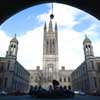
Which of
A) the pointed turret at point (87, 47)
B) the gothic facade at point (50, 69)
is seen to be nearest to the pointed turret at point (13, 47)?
the gothic facade at point (50, 69)

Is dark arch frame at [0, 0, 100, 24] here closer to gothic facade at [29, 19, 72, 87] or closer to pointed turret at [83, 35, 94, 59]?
pointed turret at [83, 35, 94, 59]

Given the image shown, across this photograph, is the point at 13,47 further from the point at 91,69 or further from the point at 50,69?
the point at 91,69

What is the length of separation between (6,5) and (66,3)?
250cm

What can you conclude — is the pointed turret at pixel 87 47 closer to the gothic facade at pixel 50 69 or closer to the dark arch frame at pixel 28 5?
the gothic facade at pixel 50 69

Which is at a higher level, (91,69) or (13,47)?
(13,47)

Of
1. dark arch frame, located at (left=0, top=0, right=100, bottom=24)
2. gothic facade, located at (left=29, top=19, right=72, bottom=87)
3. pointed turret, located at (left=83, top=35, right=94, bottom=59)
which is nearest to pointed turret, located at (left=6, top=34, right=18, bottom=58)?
gothic facade, located at (left=29, top=19, right=72, bottom=87)

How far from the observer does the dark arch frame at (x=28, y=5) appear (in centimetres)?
426

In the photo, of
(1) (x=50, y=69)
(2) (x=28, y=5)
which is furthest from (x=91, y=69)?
(2) (x=28, y=5)

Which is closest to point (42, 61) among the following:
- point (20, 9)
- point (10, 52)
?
point (10, 52)

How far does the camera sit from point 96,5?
429cm

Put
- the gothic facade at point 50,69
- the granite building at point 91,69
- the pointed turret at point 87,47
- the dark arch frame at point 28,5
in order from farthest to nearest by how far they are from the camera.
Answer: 1. the gothic facade at point 50,69
2. the pointed turret at point 87,47
3. the granite building at point 91,69
4. the dark arch frame at point 28,5

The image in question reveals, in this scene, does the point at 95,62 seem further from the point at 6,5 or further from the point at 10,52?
the point at 6,5

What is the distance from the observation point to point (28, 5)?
183 inches

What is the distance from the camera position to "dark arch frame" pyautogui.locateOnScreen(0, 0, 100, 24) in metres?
4.26
